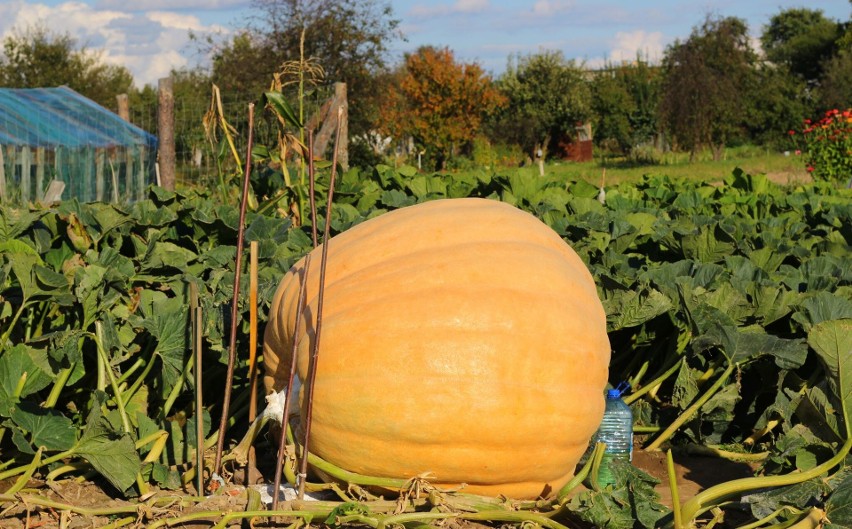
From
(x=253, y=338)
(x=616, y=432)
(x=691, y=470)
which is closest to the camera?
(x=253, y=338)

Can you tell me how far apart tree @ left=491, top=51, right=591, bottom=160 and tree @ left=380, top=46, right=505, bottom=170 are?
7.38m

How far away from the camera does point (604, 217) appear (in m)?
4.50

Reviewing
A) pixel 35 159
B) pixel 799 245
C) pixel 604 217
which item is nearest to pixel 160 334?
pixel 604 217

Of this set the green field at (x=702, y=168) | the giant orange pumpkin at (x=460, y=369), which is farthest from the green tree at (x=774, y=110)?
the giant orange pumpkin at (x=460, y=369)

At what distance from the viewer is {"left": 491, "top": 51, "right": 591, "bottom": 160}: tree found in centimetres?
3525

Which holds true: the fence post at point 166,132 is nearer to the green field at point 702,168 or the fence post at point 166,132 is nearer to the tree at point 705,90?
the green field at point 702,168

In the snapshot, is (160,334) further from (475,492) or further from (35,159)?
(35,159)

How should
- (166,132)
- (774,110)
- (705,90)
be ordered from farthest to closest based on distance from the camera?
(774,110) → (705,90) → (166,132)

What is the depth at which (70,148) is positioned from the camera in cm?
1332

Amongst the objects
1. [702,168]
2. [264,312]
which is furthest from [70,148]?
[702,168]

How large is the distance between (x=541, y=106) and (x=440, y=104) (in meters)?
9.53

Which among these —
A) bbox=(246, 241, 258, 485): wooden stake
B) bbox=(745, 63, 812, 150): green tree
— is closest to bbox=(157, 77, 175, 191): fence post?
bbox=(246, 241, 258, 485): wooden stake

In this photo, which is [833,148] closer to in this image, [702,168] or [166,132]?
[702,168]

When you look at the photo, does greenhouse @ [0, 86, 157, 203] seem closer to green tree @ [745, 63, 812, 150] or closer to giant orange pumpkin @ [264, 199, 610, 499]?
giant orange pumpkin @ [264, 199, 610, 499]
